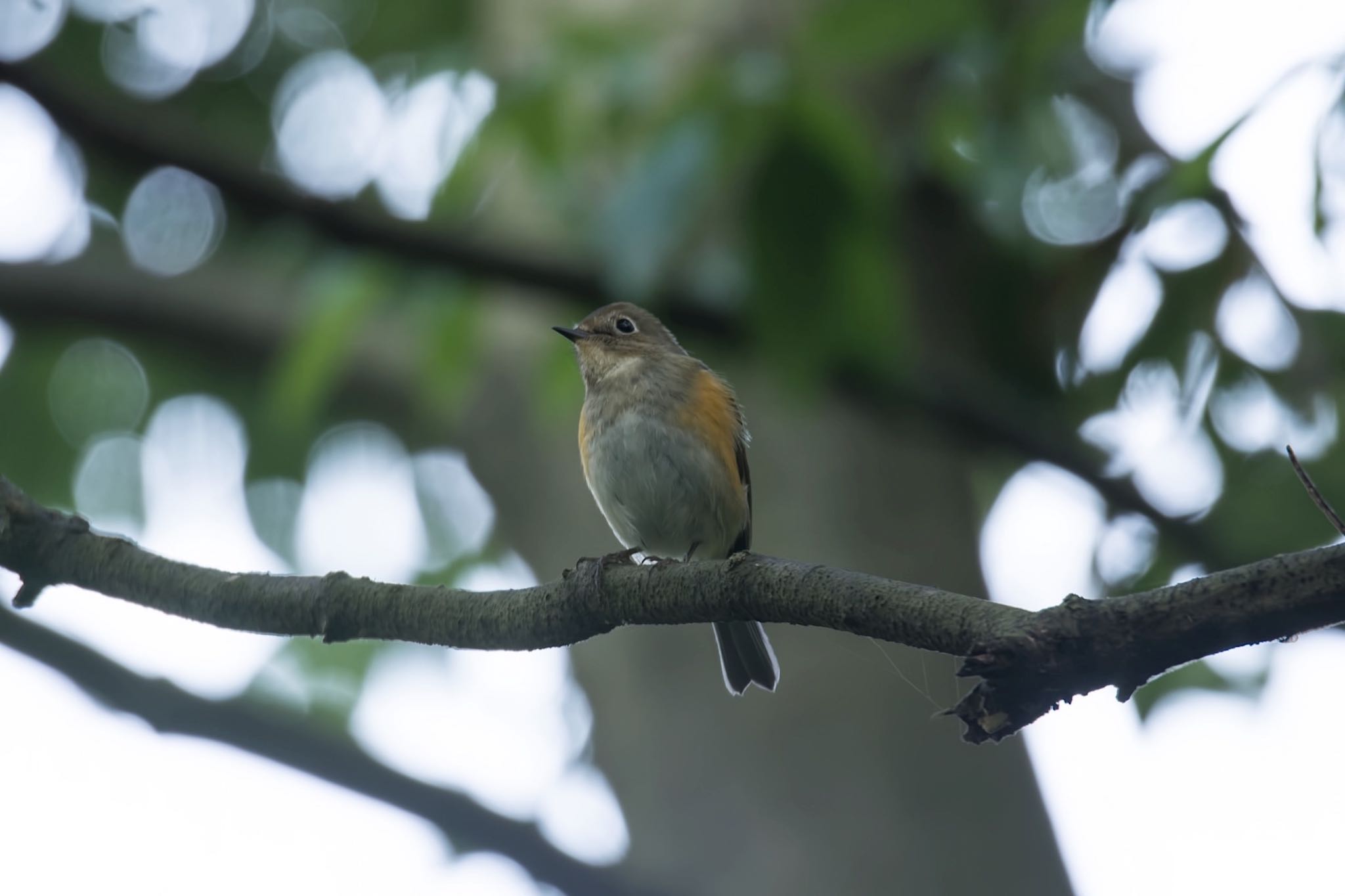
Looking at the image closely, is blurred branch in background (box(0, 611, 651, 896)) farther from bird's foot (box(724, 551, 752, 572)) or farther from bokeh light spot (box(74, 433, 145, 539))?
bokeh light spot (box(74, 433, 145, 539))

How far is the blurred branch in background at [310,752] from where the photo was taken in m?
4.27

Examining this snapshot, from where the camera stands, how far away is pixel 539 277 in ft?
22.4

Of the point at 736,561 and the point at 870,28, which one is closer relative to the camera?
the point at 736,561

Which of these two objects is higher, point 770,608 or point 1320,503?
point 770,608

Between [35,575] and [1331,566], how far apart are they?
3097 mm

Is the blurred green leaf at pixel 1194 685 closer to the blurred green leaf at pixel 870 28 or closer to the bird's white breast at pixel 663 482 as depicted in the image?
the bird's white breast at pixel 663 482

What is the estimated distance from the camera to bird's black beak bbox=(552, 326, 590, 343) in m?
6.45

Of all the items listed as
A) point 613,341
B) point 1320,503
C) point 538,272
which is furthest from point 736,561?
point 538,272

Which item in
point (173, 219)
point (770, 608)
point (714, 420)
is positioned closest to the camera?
point (770, 608)

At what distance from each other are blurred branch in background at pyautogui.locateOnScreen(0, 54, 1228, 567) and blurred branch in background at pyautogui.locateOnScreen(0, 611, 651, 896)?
249 centimetres

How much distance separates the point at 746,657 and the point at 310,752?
2212 millimetres

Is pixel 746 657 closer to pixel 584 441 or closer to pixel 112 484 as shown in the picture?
pixel 584 441

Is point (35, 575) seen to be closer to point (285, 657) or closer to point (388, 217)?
point (388, 217)

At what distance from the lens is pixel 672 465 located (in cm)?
606
